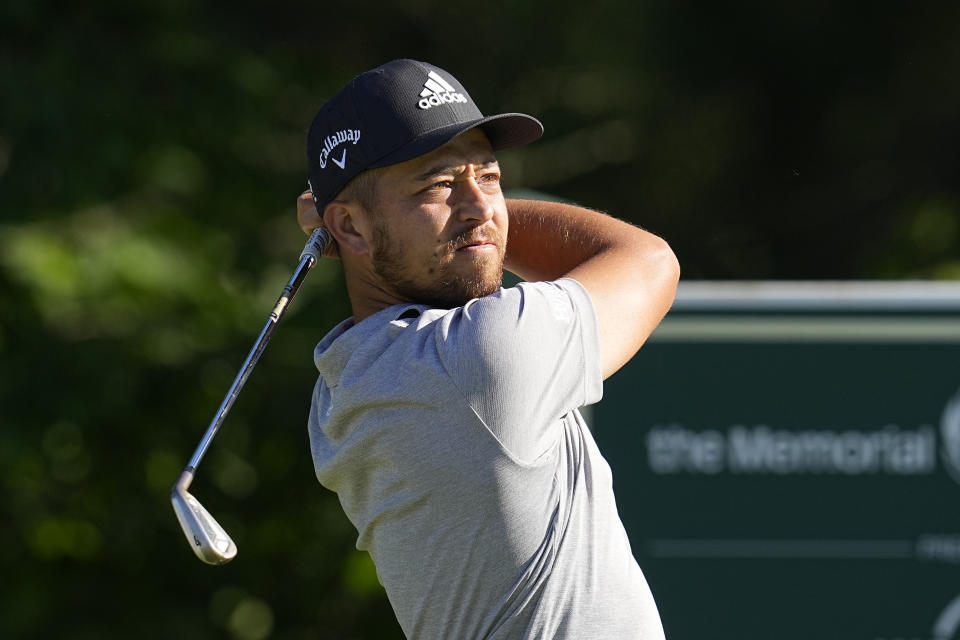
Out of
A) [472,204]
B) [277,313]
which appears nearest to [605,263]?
[472,204]

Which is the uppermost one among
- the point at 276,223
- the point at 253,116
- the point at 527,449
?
the point at 527,449

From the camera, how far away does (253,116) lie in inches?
246

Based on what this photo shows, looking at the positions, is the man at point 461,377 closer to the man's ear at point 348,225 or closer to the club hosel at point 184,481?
the man's ear at point 348,225

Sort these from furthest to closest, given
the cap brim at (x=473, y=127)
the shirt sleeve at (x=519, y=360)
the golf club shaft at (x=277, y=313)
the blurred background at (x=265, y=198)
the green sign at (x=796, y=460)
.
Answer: the blurred background at (x=265, y=198) → the green sign at (x=796, y=460) → the golf club shaft at (x=277, y=313) → the cap brim at (x=473, y=127) → the shirt sleeve at (x=519, y=360)

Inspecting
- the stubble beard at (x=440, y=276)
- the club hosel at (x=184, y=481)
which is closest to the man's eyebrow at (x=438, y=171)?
the stubble beard at (x=440, y=276)

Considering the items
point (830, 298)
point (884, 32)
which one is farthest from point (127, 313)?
point (884, 32)

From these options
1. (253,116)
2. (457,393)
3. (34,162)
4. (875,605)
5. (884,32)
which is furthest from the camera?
(884,32)

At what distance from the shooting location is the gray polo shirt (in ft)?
6.79

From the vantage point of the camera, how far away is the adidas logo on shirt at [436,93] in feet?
7.44

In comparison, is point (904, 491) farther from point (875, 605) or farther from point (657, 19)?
point (657, 19)

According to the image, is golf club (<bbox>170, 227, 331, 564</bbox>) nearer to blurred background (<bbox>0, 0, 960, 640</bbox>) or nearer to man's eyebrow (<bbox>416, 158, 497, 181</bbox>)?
man's eyebrow (<bbox>416, 158, 497, 181</bbox>)

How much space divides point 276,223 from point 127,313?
0.87 metres

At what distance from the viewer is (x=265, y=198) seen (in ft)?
20.9

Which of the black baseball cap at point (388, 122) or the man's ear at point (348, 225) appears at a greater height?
the black baseball cap at point (388, 122)
